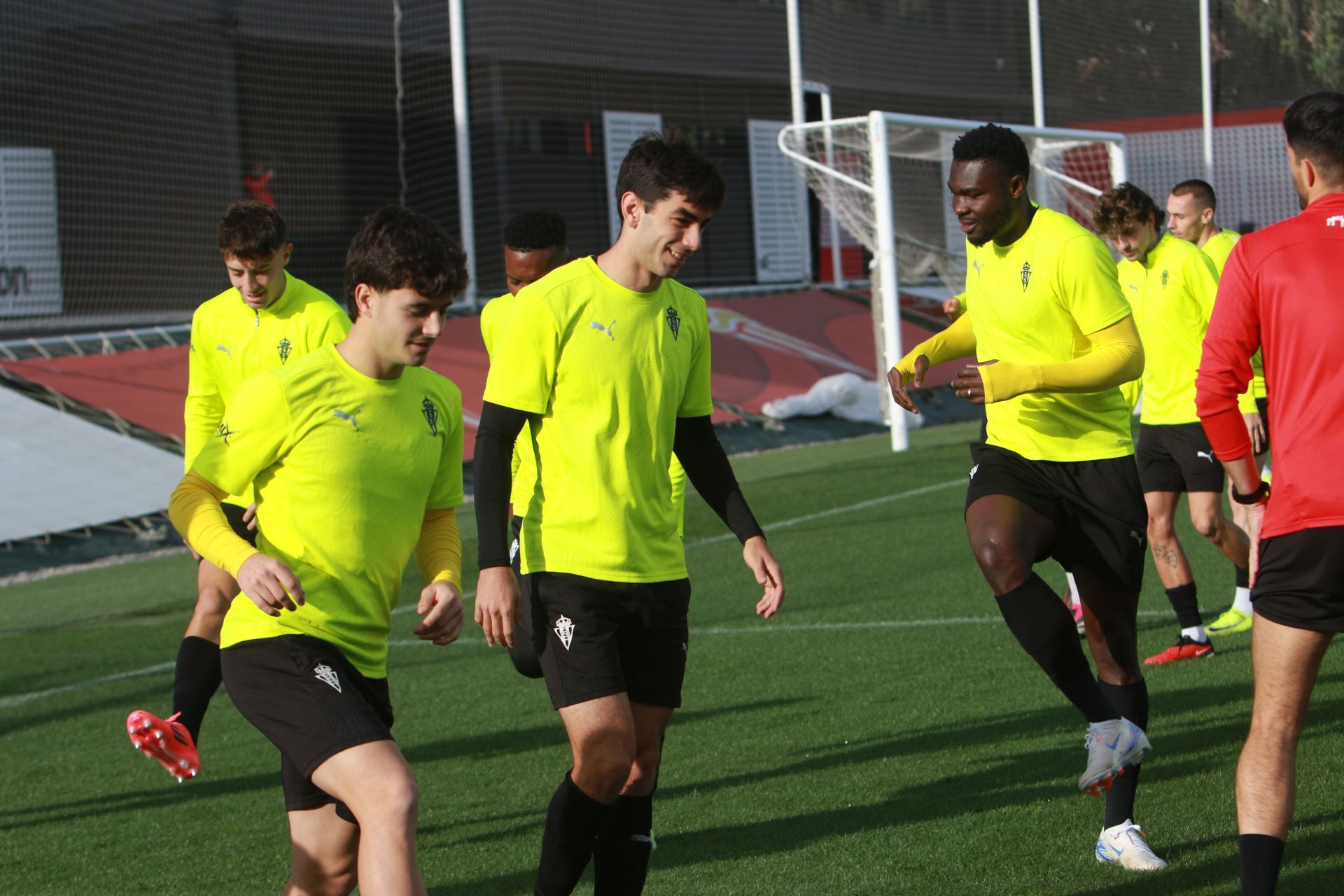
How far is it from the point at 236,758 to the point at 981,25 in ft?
95.8

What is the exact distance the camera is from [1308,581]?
3.49m

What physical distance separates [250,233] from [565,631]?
8.75ft

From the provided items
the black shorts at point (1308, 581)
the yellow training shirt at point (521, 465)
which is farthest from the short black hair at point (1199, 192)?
the black shorts at point (1308, 581)

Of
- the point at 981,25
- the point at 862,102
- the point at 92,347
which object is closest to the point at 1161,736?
the point at 92,347

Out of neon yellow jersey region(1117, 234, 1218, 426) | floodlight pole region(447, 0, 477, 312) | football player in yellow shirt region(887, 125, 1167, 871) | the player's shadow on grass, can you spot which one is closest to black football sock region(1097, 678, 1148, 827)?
football player in yellow shirt region(887, 125, 1167, 871)

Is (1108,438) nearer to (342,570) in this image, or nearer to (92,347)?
(342,570)

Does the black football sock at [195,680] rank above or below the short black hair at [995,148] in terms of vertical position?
below

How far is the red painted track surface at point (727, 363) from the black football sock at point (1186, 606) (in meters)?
9.49

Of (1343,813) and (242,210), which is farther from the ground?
(242,210)

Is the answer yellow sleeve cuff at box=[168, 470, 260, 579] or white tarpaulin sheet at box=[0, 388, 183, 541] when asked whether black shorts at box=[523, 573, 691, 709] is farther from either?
white tarpaulin sheet at box=[0, 388, 183, 541]

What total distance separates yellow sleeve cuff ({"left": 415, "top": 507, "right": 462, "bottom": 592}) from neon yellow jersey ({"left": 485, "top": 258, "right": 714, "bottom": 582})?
7.4 inches

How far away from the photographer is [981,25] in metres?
32.8

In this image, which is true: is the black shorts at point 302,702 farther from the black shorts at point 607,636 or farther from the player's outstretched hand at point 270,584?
the black shorts at point 607,636

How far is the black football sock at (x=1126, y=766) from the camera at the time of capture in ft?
15.0
